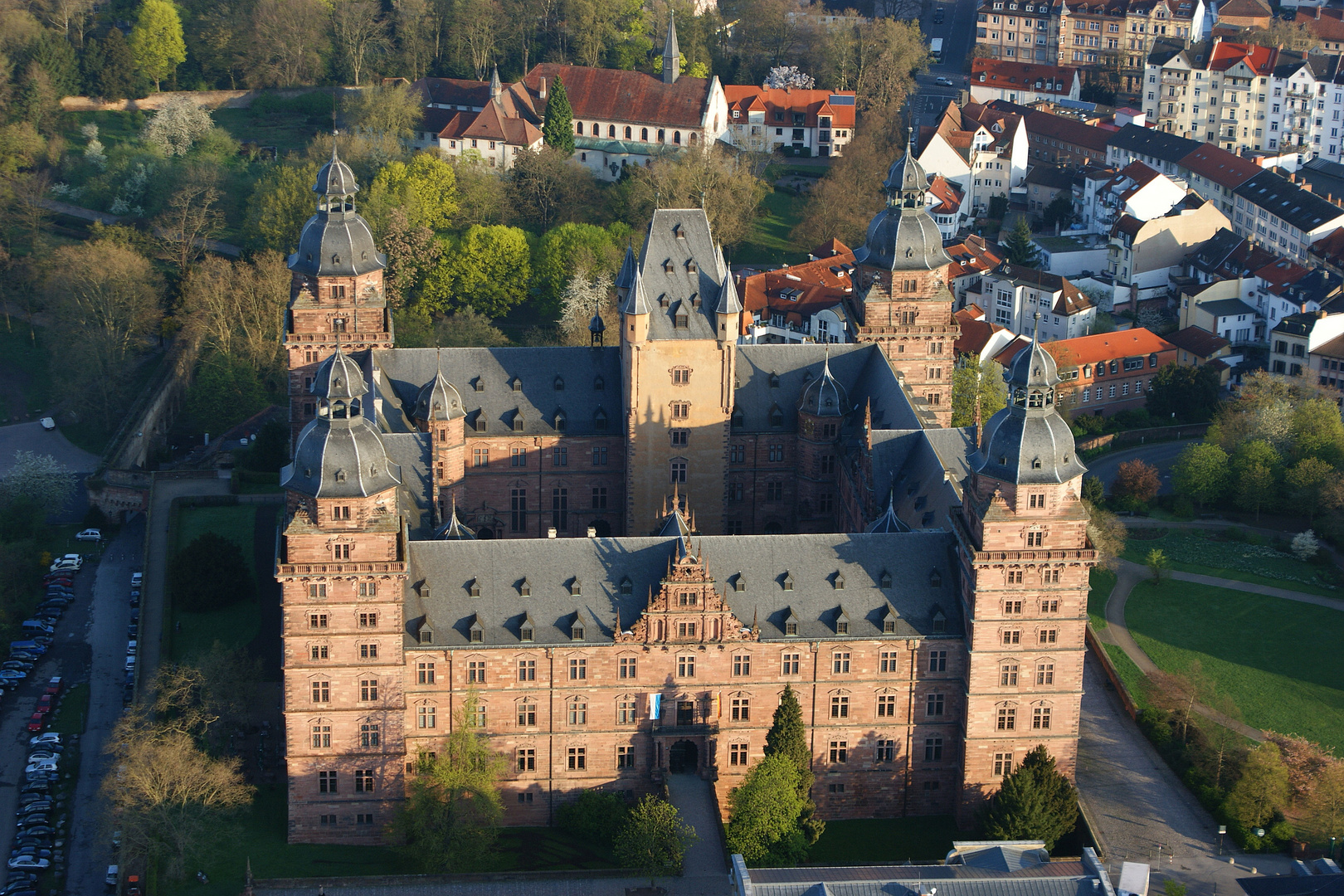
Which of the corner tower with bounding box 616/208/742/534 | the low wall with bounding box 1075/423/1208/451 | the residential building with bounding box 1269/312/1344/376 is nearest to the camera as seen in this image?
the corner tower with bounding box 616/208/742/534

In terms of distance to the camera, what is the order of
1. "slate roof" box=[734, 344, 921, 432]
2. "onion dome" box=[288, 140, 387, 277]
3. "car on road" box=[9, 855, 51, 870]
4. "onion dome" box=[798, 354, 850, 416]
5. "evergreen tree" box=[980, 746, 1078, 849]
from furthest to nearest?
"onion dome" box=[288, 140, 387, 277] → "slate roof" box=[734, 344, 921, 432] → "onion dome" box=[798, 354, 850, 416] → "car on road" box=[9, 855, 51, 870] → "evergreen tree" box=[980, 746, 1078, 849]

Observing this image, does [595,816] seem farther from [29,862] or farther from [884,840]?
[29,862]

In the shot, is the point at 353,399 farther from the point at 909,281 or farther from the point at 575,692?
the point at 909,281

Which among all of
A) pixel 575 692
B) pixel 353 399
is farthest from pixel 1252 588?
pixel 353 399

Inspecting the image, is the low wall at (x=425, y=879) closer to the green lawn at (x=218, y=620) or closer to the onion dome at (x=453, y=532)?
the onion dome at (x=453, y=532)

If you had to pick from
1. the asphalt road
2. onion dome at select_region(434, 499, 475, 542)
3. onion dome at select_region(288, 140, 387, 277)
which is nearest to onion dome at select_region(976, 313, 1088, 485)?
onion dome at select_region(434, 499, 475, 542)

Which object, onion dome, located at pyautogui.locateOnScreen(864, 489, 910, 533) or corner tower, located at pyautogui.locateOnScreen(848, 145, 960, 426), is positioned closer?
onion dome, located at pyautogui.locateOnScreen(864, 489, 910, 533)

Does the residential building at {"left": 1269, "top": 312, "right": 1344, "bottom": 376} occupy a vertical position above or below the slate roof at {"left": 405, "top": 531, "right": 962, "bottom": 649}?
above

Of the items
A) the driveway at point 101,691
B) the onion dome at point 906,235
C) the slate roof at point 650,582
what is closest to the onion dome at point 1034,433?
the slate roof at point 650,582

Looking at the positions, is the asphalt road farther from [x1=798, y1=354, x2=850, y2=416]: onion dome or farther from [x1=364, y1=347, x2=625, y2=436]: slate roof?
[x1=364, y1=347, x2=625, y2=436]: slate roof
